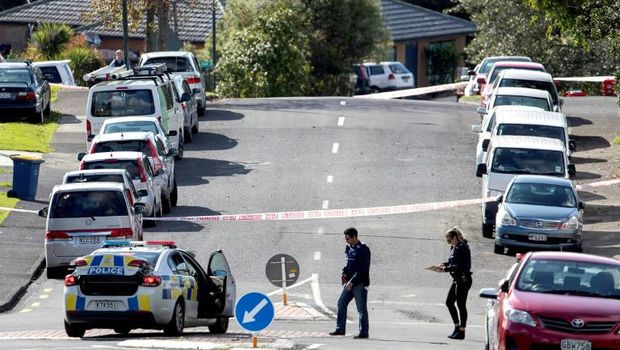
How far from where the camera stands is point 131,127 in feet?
113

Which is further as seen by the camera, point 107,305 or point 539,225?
point 539,225

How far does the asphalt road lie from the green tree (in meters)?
4.18

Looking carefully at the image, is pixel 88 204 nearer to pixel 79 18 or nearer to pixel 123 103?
pixel 123 103

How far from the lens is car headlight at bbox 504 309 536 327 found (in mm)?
15805

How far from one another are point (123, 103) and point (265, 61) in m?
18.9

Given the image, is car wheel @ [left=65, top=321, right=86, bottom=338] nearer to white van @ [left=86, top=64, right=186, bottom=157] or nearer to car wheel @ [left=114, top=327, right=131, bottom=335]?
car wheel @ [left=114, top=327, right=131, bottom=335]

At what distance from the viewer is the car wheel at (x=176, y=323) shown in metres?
20.0

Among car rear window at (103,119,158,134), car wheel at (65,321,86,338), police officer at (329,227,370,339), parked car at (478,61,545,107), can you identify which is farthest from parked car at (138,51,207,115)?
car wheel at (65,321,86,338)

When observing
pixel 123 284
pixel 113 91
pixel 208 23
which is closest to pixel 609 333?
pixel 123 284

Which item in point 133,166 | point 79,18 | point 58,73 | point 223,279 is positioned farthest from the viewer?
point 79,18

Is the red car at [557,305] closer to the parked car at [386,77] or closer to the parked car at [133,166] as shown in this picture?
the parked car at [133,166]

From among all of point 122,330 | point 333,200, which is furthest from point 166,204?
point 122,330

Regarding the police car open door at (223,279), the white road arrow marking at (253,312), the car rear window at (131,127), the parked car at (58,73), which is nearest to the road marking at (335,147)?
the car rear window at (131,127)

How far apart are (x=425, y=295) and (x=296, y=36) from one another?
30.2 metres
